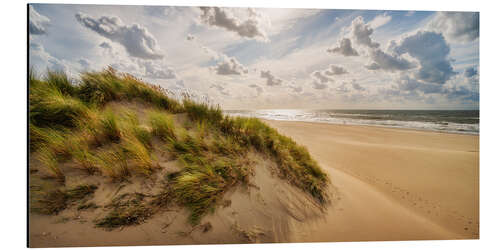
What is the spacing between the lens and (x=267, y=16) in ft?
9.16

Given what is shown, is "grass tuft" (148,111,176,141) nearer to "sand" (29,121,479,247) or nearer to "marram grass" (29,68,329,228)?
"marram grass" (29,68,329,228)

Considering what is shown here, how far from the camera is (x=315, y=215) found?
82.7 inches

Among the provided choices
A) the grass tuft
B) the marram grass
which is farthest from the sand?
the grass tuft

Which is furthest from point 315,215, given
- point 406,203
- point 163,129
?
point 163,129

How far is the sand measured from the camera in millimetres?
1712

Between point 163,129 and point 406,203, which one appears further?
point 406,203

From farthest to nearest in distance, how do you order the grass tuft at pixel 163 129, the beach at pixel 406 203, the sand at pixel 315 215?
the beach at pixel 406 203, the grass tuft at pixel 163 129, the sand at pixel 315 215

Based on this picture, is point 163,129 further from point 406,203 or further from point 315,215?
point 406,203

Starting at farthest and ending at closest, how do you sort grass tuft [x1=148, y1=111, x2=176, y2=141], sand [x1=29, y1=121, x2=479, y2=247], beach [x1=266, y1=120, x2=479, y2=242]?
beach [x1=266, y1=120, x2=479, y2=242]
grass tuft [x1=148, y1=111, x2=176, y2=141]
sand [x1=29, y1=121, x2=479, y2=247]

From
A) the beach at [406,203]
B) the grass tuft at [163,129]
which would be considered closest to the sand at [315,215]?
the beach at [406,203]

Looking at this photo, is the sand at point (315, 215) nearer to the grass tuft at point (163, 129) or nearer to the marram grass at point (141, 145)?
the marram grass at point (141, 145)

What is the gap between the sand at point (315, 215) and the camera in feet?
5.62
